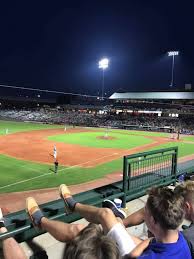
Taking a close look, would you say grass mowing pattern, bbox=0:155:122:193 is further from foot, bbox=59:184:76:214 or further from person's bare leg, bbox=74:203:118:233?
person's bare leg, bbox=74:203:118:233

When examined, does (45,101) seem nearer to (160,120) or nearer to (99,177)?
(160,120)

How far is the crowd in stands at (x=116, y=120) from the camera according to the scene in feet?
197

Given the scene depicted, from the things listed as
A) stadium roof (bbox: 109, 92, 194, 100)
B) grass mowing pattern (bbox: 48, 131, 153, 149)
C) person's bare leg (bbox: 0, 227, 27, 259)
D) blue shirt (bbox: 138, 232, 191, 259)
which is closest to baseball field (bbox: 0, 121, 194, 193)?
grass mowing pattern (bbox: 48, 131, 153, 149)

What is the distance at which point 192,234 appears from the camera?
11.9 ft

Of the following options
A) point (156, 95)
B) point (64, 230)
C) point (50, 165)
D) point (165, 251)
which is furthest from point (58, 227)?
point (156, 95)

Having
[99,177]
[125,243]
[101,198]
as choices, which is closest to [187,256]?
[125,243]

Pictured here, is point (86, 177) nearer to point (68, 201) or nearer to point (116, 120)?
point (68, 201)

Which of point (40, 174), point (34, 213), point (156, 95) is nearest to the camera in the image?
point (34, 213)

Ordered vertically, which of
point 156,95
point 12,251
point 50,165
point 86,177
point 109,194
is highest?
point 156,95

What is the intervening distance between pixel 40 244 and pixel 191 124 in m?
57.5

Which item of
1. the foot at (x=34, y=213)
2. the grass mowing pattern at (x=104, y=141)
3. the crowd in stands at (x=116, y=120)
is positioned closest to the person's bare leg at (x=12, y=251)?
the foot at (x=34, y=213)

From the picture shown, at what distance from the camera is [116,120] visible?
233 feet

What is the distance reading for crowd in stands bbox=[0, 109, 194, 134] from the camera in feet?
197

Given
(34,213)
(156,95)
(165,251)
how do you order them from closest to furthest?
(165,251) < (34,213) < (156,95)
